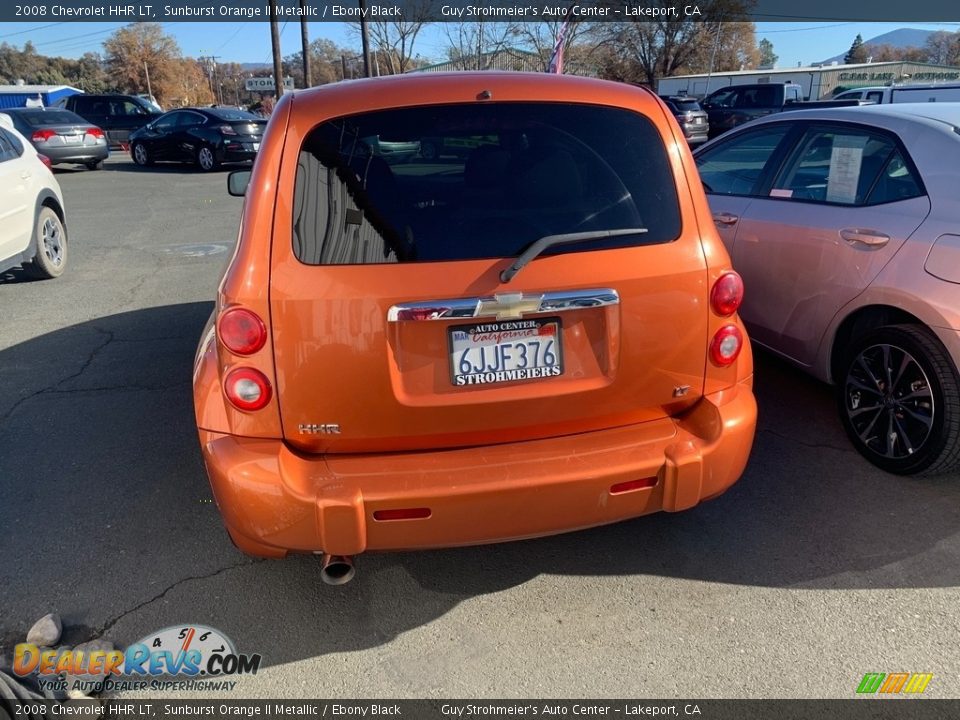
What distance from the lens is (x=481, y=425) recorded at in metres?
2.37

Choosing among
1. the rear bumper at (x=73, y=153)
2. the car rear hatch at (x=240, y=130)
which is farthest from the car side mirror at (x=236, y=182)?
the rear bumper at (x=73, y=153)

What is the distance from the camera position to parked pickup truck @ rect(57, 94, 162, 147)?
2409cm

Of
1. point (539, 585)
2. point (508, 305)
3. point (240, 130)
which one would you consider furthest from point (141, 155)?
point (508, 305)

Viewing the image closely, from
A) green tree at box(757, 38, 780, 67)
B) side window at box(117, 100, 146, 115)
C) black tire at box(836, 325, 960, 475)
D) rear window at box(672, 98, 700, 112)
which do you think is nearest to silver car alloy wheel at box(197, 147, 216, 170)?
side window at box(117, 100, 146, 115)

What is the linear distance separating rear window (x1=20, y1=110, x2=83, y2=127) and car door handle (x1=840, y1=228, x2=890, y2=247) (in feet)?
63.4

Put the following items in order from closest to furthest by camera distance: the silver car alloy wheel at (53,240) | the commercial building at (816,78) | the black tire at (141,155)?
the silver car alloy wheel at (53,240) < the black tire at (141,155) < the commercial building at (816,78)

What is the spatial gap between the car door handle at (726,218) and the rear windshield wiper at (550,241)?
7.53 feet

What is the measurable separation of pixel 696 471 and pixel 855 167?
2369 mm

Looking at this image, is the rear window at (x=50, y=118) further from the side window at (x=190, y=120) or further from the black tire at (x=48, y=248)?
the black tire at (x=48, y=248)

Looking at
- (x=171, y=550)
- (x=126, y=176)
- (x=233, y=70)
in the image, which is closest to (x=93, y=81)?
(x=233, y=70)

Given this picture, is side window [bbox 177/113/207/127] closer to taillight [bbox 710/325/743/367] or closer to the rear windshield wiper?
the rear windshield wiper

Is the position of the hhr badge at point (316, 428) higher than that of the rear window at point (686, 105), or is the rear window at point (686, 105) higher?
the rear window at point (686, 105)

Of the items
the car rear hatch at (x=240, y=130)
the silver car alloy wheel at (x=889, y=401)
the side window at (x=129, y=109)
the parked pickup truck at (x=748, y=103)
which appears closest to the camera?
the silver car alloy wheel at (x=889, y=401)

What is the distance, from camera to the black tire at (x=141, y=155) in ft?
63.1
